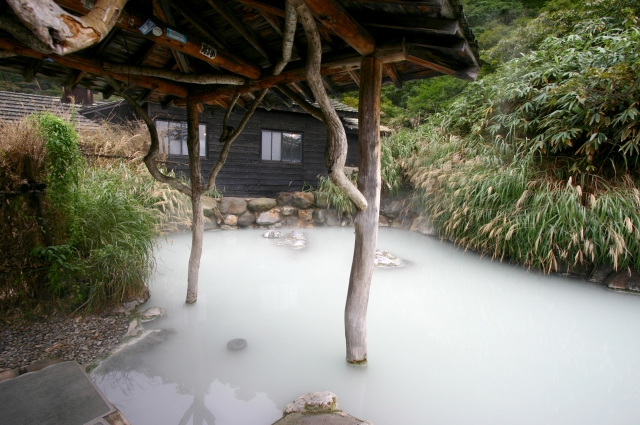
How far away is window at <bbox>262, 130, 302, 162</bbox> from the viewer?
9766 millimetres

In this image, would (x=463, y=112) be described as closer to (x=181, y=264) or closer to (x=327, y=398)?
(x=181, y=264)

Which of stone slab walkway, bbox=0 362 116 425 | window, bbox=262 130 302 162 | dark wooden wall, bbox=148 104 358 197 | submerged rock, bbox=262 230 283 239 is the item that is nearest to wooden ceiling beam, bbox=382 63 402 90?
stone slab walkway, bbox=0 362 116 425

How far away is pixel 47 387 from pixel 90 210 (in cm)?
211

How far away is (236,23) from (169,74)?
0.82m

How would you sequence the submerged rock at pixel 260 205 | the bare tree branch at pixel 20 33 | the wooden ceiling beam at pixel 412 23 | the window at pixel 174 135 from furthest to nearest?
the window at pixel 174 135 → the submerged rock at pixel 260 205 → the wooden ceiling beam at pixel 412 23 → the bare tree branch at pixel 20 33

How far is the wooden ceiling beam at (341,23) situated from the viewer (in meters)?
1.79

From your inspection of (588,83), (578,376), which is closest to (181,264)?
(578,376)

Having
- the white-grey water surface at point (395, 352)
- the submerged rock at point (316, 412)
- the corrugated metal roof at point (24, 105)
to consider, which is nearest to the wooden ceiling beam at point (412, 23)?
the submerged rock at point (316, 412)

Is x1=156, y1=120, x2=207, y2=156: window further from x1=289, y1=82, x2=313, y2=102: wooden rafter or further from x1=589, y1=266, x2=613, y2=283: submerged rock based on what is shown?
x1=589, y1=266, x2=613, y2=283: submerged rock

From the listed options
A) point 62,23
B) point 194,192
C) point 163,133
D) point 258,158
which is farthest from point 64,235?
point 258,158

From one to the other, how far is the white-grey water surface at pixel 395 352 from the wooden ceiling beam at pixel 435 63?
222 centimetres

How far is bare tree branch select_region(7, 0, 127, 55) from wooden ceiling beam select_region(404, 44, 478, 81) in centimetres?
163

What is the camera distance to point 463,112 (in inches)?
324

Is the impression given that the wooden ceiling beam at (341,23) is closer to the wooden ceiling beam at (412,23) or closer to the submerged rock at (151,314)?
the wooden ceiling beam at (412,23)
